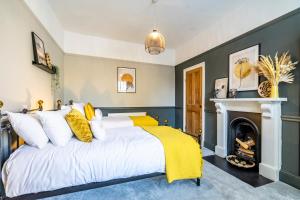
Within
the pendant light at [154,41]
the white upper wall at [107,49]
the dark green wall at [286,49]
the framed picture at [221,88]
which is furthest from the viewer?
the white upper wall at [107,49]

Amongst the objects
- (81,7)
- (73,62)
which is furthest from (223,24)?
(73,62)

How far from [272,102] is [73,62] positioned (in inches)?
178

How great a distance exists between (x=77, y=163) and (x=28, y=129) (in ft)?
1.92

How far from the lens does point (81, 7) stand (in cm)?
303

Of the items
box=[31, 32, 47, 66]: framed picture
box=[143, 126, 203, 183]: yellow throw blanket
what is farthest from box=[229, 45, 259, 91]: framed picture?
box=[31, 32, 47, 66]: framed picture

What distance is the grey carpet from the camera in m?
1.88

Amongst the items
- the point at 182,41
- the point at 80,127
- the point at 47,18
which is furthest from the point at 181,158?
the point at 182,41

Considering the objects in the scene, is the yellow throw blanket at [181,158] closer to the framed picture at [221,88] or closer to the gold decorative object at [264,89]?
the gold decorative object at [264,89]

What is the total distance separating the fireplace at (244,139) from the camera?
2641mm

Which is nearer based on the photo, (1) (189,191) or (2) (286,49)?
(1) (189,191)

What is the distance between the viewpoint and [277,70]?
7.31 feet

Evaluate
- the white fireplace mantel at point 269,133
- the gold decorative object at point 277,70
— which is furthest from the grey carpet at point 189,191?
the gold decorative object at point 277,70

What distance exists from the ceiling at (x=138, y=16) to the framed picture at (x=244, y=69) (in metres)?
0.93

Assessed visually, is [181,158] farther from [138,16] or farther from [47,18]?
[47,18]
